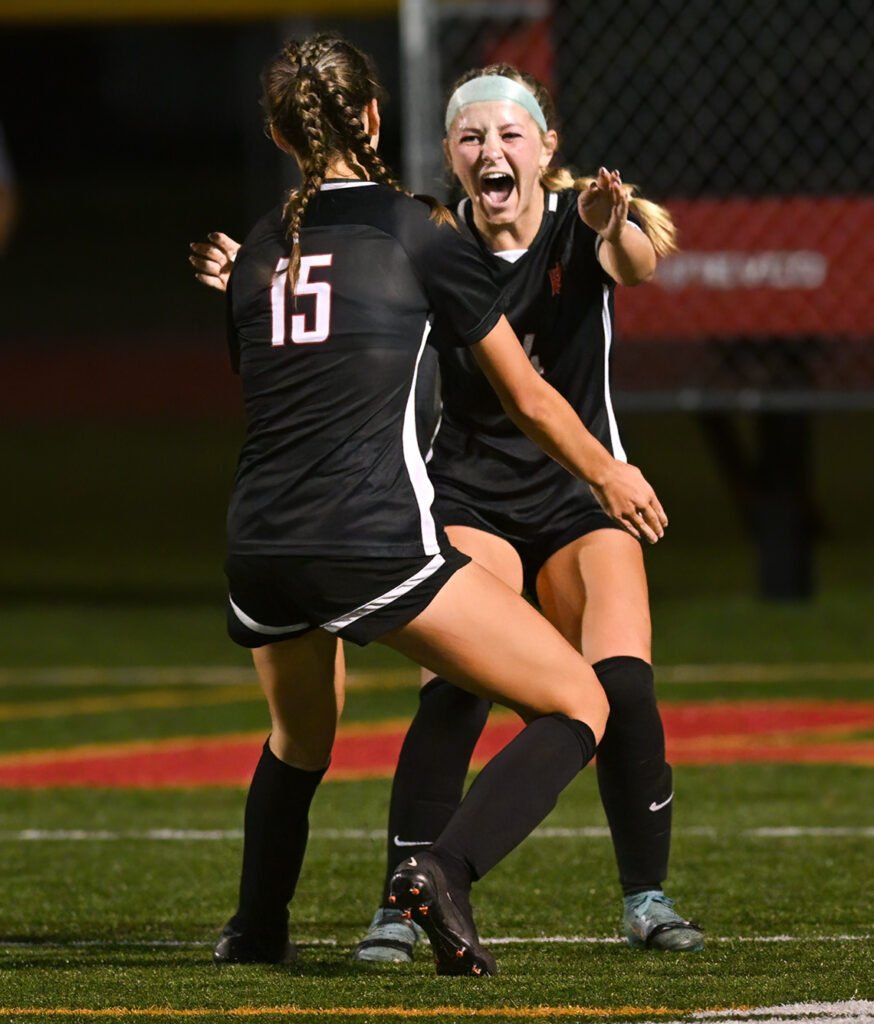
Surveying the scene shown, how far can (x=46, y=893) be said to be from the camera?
17.6ft

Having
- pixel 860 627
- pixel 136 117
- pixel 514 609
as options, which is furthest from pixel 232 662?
pixel 136 117

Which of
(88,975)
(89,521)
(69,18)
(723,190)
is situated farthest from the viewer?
(89,521)

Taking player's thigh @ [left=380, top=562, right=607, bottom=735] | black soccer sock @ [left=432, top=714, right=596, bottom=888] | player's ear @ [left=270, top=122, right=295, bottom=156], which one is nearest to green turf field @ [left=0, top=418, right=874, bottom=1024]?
black soccer sock @ [left=432, top=714, right=596, bottom=888]

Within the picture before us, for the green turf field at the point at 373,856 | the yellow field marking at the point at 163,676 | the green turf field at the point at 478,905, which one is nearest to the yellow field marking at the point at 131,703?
the green turf field at the point at 373,856

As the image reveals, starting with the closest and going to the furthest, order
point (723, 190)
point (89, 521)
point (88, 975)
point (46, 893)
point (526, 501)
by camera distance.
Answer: point (88, 975) → point (526, 501) → point (46, 893) → point (723, 190) → point (89, 521)

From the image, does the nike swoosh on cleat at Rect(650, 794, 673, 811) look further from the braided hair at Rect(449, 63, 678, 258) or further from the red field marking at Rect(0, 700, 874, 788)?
the red field marking at Rect(0, 700, 874, 788)

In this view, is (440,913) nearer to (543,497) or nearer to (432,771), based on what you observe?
(432,771)

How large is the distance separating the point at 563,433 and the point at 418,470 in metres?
0.28

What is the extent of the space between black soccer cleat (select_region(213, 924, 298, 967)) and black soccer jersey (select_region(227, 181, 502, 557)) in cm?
93

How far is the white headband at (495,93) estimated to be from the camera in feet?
14.4

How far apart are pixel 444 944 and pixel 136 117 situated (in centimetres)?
3332

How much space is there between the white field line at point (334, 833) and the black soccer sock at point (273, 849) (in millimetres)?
1834

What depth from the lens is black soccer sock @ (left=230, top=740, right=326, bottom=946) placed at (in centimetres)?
426

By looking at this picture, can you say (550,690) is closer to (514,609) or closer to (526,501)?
(514,609)
